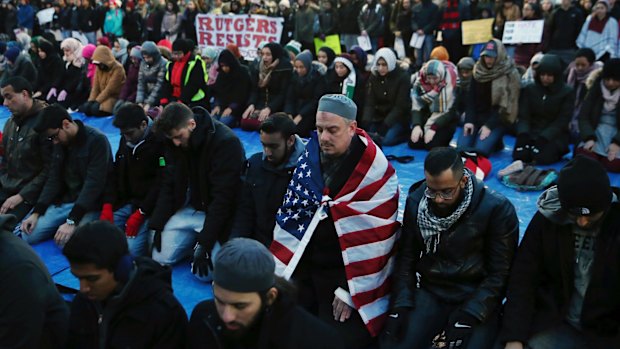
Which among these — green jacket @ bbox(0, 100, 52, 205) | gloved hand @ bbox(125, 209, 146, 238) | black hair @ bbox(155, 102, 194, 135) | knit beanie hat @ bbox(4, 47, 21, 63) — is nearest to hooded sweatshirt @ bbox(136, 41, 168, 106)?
knit beanie hat @ bbox(4, 47, 21, 63)

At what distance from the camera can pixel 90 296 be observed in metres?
2.81

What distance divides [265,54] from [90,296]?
6.58m

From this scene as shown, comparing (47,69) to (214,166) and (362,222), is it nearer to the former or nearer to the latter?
(214,166)

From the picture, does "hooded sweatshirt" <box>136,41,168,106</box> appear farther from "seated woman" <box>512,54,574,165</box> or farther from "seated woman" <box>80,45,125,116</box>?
"seated woman" <box>512,54,574,165</box>

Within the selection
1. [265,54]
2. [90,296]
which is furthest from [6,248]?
[265,54]

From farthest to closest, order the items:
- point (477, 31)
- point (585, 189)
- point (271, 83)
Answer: point (477, 31) < point (271, 83) < point (585, 189)

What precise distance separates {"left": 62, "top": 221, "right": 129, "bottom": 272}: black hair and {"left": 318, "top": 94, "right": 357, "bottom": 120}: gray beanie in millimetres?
1441

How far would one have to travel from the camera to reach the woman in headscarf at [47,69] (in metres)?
11.1

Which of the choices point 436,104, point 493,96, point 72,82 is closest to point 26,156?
point 436,104

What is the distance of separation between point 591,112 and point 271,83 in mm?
4366

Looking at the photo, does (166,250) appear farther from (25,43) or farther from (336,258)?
(25,43)

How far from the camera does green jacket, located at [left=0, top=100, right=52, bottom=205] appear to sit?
5461 mm

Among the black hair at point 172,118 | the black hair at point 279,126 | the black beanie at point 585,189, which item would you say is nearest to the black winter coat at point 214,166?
the black hair at point 172,118

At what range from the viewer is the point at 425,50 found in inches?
466
